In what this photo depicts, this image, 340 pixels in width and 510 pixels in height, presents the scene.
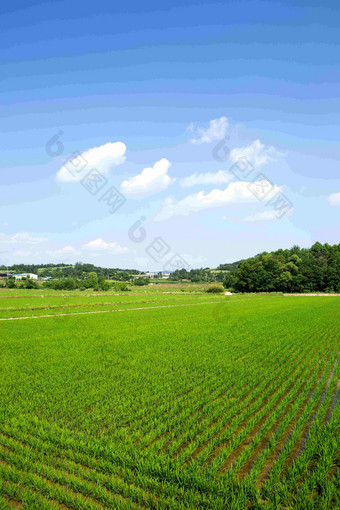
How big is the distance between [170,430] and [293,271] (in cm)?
9767

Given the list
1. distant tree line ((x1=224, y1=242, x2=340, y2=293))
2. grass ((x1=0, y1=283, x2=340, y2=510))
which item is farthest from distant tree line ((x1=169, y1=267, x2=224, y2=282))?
grass ((x1=0, y1=283, x2=340, y2=510))

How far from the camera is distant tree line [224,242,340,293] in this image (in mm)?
96688

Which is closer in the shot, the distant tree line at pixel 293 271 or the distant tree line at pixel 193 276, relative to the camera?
the distant tree line at pixel 293 271

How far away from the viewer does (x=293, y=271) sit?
9838cm

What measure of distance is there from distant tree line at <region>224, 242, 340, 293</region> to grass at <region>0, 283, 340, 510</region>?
86.5 meters

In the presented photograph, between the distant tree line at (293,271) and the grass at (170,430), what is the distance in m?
86.5

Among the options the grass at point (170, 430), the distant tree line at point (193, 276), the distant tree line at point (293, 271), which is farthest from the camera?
the distant tree line at point (193, 276)

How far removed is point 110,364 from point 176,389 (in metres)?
4.68

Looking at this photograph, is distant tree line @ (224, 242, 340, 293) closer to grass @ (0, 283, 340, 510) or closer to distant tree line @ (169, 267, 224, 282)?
distant tree line @ (169, 267, 224, 282)

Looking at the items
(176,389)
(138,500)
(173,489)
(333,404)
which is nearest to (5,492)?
(138,500)

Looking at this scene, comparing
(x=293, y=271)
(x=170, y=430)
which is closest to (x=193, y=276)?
(x=293, y=271)

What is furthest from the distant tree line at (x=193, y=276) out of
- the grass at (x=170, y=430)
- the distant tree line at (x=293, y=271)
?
the grass at (x=170, y=430)

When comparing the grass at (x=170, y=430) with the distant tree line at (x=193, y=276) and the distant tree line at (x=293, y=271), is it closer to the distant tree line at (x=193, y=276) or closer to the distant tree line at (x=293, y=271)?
the distant tree line at (x=293, y=271)

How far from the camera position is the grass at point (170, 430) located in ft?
18.2
